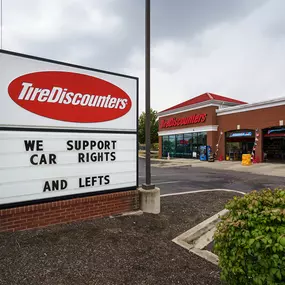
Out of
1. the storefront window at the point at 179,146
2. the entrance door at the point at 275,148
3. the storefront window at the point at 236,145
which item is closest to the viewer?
the storefront window at the point at 236,145

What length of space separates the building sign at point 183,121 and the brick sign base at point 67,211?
25009 mm

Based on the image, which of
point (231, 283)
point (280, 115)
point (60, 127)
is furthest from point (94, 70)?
point (280, 115)

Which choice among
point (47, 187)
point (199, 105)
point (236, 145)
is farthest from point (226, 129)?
point (47, 187)

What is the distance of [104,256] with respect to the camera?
162 inches

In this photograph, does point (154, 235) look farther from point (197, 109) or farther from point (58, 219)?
point (197, 109)

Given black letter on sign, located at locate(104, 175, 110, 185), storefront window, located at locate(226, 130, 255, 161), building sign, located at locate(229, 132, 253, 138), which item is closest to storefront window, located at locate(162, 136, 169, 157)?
storefront window, located at locate(226, 130, 255, 161)

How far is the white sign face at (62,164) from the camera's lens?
4984 millimetres

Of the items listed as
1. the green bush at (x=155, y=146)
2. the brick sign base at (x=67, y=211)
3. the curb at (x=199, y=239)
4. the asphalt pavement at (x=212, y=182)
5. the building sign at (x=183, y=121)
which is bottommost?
the asphalt pavement at (x=212, y=182)

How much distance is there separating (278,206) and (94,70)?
5.12 metres

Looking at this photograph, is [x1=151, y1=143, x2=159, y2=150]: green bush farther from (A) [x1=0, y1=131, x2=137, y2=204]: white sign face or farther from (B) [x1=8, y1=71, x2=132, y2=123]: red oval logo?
(B) [x1=8, y1=71, x2=132, y2=123]: red oval logo

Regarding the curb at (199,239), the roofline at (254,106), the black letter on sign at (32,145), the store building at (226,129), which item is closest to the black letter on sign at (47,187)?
the black letter on sign at (32,145)

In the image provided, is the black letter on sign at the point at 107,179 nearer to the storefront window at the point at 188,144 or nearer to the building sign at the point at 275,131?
the building sign at the point at 275,131

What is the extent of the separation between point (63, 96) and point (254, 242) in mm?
4900

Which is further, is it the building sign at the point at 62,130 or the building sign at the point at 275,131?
the building sign at the point at 275,131
